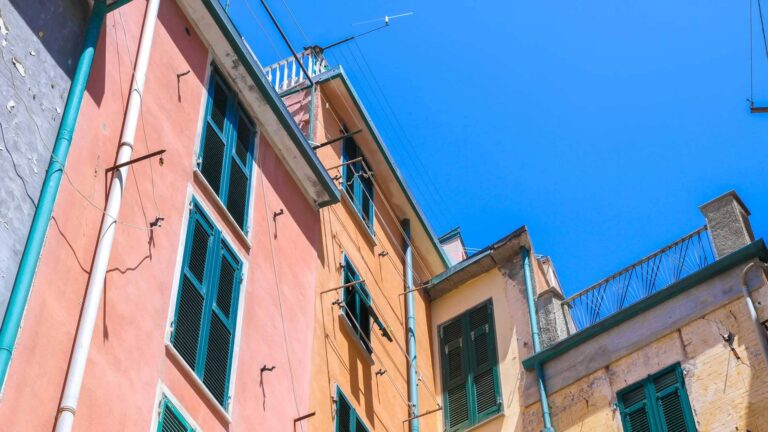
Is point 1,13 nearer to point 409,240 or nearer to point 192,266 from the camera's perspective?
point 192,266

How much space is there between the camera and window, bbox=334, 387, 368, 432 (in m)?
16.6

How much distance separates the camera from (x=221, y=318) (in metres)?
14.0

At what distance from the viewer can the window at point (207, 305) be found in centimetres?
1318

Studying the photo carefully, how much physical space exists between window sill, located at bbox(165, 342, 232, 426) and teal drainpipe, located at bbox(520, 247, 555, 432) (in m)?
6.36

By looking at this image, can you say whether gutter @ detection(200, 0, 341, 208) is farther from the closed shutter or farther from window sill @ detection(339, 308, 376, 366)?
the closed shutter

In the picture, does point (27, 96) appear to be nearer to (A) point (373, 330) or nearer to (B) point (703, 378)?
(A) point (373, 330)

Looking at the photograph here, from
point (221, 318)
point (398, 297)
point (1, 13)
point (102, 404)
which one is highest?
point (398, 297)

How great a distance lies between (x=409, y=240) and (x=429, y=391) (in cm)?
336

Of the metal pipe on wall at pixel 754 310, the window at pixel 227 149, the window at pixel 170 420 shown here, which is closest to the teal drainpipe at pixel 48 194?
the window at pixel 170 420

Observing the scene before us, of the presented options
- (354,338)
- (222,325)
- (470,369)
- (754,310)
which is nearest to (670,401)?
(754,310)

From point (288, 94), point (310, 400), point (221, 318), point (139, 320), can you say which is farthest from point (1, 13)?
point (288, 94)

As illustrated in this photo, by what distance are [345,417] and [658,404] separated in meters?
4.50

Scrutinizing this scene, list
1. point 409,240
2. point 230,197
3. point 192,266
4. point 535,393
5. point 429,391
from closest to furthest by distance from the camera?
point 192,266 → point 230,197 → point 535,393 → point 429,391 → point 409,240

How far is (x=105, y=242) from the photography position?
39.2ft
